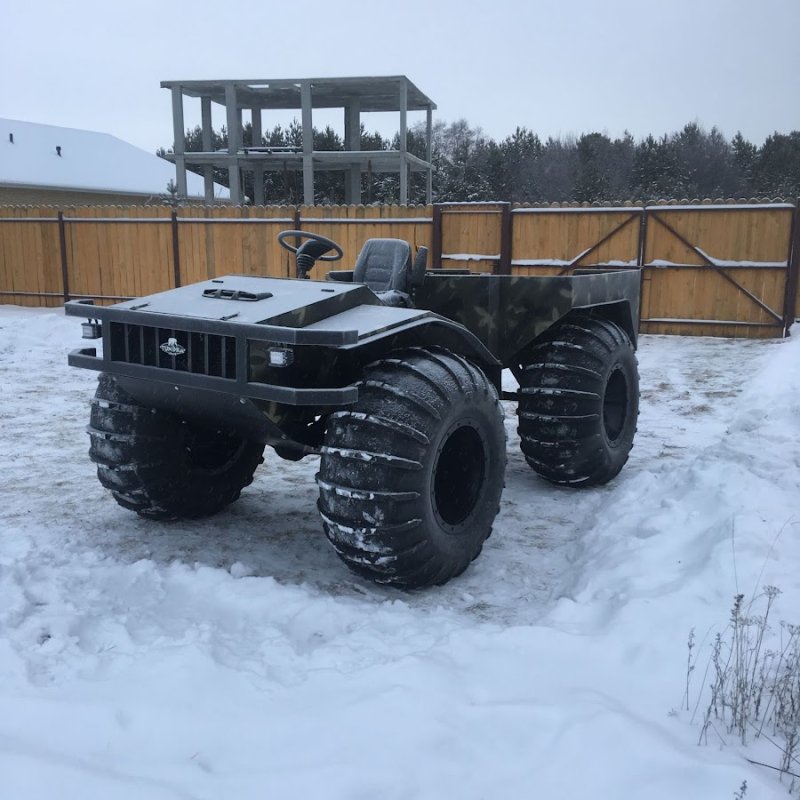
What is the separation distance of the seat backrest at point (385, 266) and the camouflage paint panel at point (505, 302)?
30 cm

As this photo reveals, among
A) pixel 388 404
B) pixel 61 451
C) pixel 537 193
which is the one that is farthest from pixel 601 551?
pixel 537 193

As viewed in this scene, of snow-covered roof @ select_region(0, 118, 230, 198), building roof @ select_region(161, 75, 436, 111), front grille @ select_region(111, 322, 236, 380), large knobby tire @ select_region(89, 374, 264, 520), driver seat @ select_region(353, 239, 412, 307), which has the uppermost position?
building roof @ select_region(161, 75, 436, 111)

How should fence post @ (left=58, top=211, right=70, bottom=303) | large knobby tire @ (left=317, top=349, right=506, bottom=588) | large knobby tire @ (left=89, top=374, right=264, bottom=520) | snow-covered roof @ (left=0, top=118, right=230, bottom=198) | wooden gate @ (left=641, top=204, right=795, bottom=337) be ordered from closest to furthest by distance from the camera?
1. large knobby tire @ (left=317, top=349, right=506, bottom=588)
2. large knobby tire @ (left=89, top=374, right=264, bottom=520)
3. wooden gate @ (left=641, top=204, right=795, bottom=337)
4. fence post @ (left=58, top=211, right=70, bottom=303)
5. snow-covered roof @ (left=0, top=118, right=230, bottom=198)

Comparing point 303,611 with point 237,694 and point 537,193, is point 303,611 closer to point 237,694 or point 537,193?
point 237,694

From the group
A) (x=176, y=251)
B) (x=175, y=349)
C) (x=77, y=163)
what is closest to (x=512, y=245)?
(x=176, y=251)

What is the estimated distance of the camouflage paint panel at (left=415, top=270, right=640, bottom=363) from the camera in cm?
488

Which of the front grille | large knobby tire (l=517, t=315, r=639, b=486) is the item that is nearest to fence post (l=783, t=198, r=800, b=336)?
large knobby tire (l=517, t=315, r=639, b=486)

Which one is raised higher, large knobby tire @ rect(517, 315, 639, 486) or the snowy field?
large knobby tire @ rect(517, 315, 639, 486)

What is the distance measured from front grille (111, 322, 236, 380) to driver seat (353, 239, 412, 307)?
4.90 ft

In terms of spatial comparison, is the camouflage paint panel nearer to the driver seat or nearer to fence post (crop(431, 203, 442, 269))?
the driver seat

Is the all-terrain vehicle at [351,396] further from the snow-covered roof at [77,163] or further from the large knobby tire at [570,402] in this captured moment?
the snow-covered roof at [77,163]

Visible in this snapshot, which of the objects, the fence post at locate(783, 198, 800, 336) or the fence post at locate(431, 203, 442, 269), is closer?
the fence post at locate(783, 198, 800, 336)

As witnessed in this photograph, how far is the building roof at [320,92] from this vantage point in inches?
938

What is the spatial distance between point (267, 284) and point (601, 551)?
2080 millimetres
